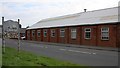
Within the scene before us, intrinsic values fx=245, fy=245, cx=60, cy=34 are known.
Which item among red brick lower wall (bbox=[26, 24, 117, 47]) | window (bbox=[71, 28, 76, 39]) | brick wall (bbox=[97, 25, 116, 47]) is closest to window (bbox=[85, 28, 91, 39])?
red brick lower wall (bbox=[26, 24, 117, 47])

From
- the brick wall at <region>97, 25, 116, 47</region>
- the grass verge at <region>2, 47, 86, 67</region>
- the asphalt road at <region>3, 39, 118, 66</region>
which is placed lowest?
the asphalt road at <region>3, 39, 118, 66</region>

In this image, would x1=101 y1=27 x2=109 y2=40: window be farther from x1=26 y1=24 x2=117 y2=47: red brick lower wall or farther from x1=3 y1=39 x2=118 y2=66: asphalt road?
x1=3 y1=39 x2=118 y2=66: asphalt road

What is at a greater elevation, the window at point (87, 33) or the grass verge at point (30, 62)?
the window at point (87, 33)

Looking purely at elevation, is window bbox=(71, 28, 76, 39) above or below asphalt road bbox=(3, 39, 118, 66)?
above

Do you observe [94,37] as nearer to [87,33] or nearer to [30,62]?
[87,33]

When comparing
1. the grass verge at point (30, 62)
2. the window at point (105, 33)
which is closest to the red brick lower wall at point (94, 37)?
the window at point (105, 33)

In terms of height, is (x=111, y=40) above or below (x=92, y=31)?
below

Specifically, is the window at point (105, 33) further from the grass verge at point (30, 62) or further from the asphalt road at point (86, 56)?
the grass verge at point (30, 62)

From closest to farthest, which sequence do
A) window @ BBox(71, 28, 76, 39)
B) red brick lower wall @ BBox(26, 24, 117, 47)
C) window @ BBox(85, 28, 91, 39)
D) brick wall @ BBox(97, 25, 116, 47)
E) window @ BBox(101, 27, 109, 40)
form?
red brick lower wall @ BBox(26, 24, 117, 47)
brick wall @ BBox(97, 25, 116, 47)
window @ BBox(101, 27, 109, 40)
window @ BBox(85, 28, 91, 39)
window @ BBox(71, 28, 76, 39)

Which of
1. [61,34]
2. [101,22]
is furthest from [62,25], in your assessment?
[101,22]

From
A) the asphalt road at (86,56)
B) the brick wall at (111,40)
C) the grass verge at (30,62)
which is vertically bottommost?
the asphalt road at (86,56)

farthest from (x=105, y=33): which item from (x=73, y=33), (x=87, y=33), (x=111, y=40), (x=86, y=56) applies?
(x=86, y=56)

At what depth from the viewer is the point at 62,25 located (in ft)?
141

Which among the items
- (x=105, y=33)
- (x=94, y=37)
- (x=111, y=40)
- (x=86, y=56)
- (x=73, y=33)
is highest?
(x=73, y=33)
